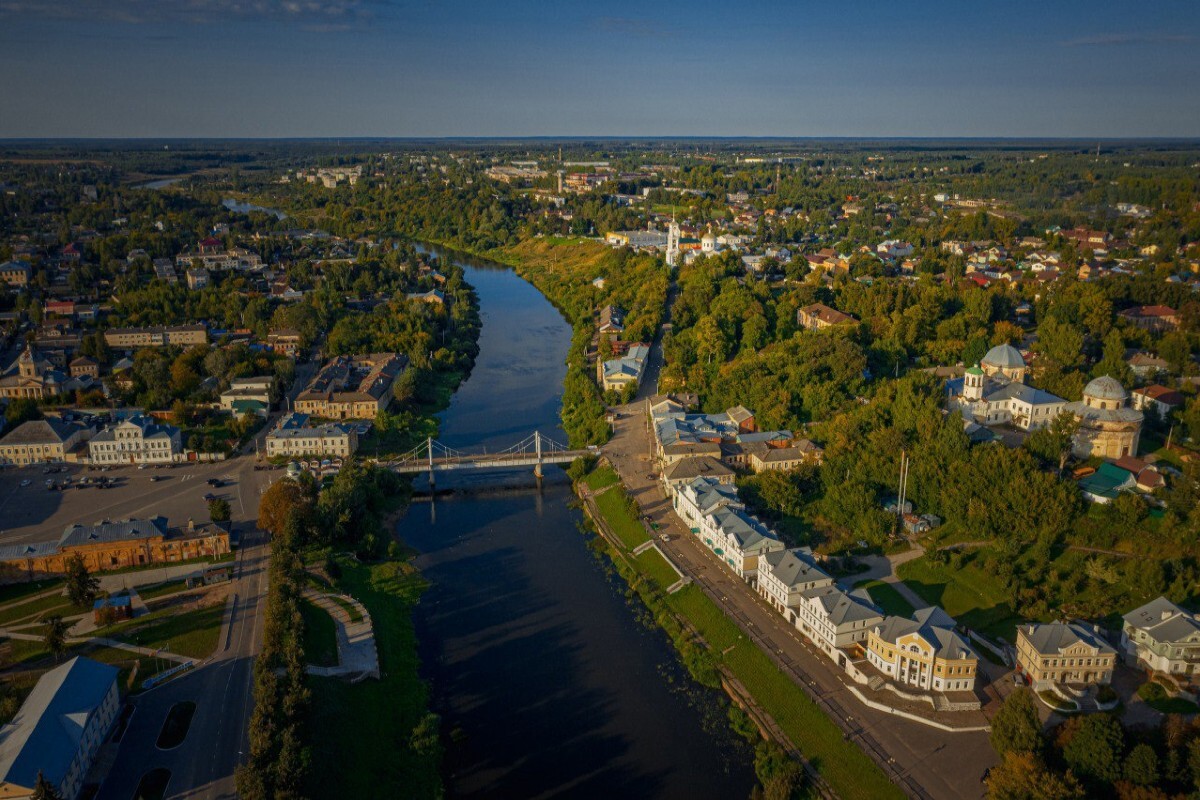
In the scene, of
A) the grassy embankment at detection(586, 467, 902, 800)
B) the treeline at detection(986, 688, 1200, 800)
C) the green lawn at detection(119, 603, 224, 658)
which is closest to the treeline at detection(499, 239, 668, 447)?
the grassy embankment at detection(586, 467, 902, 800)

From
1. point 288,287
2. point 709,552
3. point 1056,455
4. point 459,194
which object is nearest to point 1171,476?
point 1056,455

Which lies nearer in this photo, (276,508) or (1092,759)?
(1092,759)

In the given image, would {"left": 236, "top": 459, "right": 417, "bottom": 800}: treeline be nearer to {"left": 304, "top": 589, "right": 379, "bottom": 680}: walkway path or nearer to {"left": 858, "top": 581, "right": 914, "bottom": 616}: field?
{"left": 304, "top": 589, "right": 379, "bottom": 680}: walkway path

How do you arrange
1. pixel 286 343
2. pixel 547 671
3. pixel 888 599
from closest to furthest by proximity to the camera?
pixel 547 671, pixel 888 599, pixel 286 343

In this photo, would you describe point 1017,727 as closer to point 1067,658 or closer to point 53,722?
point 1067,658

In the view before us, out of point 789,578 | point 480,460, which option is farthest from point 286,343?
point 789,578

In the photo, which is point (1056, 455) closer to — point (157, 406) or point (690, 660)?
point (690, 660)

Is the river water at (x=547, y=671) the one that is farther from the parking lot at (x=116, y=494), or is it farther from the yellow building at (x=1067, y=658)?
the yellow building at (x=1067, y=658)
